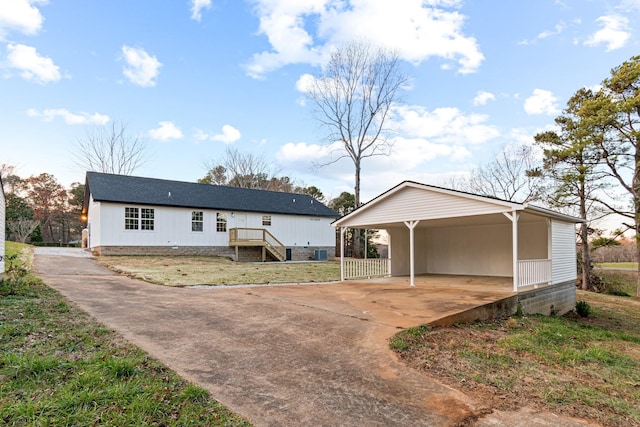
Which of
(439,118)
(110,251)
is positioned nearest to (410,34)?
(439,118)

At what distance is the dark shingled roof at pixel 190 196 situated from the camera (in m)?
20.6

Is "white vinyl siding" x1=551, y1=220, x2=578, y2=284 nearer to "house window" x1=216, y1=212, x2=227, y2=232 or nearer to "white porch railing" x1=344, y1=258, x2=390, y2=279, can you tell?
"white porch railing" x1=344, y1=258, x2=390, y2=279

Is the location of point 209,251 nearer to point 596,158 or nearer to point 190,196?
point 190,196

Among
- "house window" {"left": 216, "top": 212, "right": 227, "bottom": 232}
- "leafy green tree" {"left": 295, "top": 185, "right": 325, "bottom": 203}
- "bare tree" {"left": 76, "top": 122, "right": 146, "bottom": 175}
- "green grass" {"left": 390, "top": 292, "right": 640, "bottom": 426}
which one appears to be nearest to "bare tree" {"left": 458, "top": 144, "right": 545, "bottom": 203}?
"leafy green tree" {"left": 295, "top": 185, "right": 325, "bottom": 203}

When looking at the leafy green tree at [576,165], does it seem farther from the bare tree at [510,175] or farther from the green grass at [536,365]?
the green grass at [536,365]

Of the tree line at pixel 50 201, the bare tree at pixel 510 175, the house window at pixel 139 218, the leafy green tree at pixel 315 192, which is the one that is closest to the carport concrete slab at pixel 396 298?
the house window at pixel 139 218

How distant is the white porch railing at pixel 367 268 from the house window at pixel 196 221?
11.9m

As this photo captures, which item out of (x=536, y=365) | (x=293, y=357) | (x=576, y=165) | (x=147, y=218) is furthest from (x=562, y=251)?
(x=147, y=218)

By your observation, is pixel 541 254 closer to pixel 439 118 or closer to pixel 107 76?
pixel 439 118

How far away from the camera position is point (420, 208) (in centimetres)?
1099

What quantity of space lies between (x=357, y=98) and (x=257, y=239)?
40.7 ft

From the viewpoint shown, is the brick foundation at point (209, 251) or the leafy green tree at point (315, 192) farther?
the leafy green tree at point (315, 192)

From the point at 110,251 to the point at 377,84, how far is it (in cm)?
2008

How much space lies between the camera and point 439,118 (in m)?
18.2
